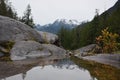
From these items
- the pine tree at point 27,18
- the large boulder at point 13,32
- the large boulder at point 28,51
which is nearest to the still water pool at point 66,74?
the large boulder at point 28,51

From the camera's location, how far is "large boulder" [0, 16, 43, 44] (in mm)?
37219

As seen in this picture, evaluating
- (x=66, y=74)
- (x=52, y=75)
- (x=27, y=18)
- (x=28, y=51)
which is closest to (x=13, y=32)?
(x=28, y=51)

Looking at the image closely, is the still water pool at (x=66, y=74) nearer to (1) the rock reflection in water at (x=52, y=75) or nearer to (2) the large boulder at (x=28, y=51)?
(1) the rock reflection in water at (x=52, y=75)

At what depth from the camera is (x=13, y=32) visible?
38.3 m

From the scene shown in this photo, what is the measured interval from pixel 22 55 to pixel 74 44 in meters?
86.5

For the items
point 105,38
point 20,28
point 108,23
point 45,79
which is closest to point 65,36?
point 108,23

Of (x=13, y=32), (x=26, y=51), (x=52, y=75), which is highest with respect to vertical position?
(x=13, y=32)

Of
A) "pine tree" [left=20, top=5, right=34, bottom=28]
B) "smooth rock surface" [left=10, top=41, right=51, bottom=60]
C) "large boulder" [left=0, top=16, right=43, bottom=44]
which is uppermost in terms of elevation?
"pine tree" [left=20, top=5, right=34, bottom=28]

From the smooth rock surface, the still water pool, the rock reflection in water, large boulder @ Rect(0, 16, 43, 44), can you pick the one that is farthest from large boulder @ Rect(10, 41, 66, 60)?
the rock reflection in water

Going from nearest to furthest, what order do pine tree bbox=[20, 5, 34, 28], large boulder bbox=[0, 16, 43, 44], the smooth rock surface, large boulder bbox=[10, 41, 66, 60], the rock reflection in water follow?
the rock reflection in water, the smooth rock surface, large boulder bbox=[10, 41, 66, 60], large boulder bbox=[0, 16, 43, 44], pine tree bbox=[20, 5, 34, 28]

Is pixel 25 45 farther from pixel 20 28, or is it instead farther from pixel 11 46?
pixel 20 28

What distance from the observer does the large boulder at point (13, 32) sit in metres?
37.2

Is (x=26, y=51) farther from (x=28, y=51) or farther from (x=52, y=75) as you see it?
(x=52, y=75)

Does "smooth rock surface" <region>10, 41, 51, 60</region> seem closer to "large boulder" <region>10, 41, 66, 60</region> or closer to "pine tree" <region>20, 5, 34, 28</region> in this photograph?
"large boulder" <region>10, 41, 66, 60</region>
